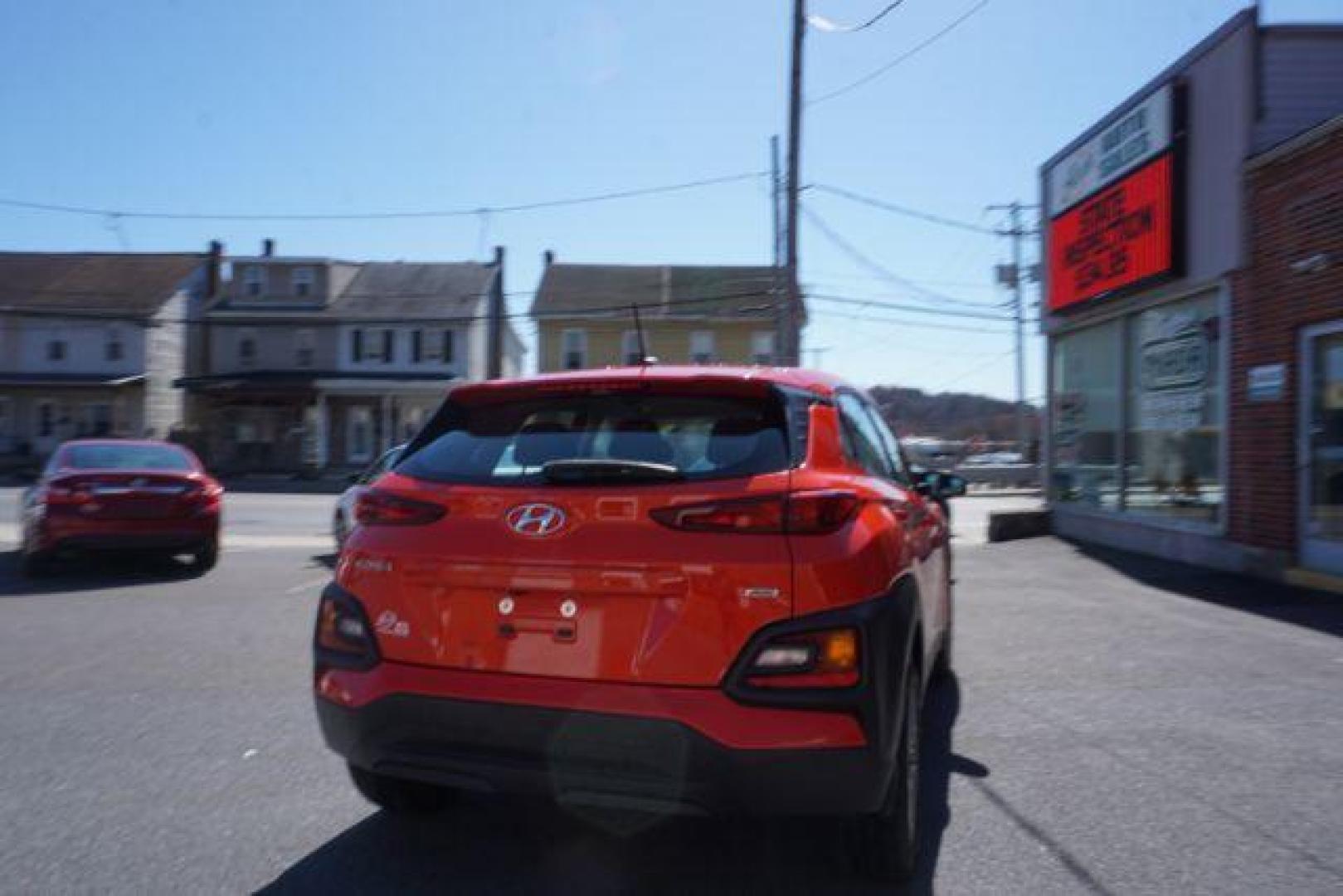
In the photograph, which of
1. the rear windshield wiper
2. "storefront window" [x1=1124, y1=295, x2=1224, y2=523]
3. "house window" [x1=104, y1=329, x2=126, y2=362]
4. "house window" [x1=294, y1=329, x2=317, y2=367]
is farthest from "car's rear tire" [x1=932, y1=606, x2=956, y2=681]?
"house window" [x1=104, y1=329, x2=126, y2=362]

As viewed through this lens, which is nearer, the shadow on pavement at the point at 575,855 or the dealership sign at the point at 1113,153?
the shadow on pavement at the point at 575,855

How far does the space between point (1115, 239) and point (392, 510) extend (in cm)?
1283

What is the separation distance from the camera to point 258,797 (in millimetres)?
4090

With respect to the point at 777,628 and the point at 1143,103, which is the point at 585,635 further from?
the point at 1143,103

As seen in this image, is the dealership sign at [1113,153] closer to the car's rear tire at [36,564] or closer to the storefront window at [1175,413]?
the storefront window at [1175,413]

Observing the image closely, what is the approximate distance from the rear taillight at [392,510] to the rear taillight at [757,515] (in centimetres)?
75

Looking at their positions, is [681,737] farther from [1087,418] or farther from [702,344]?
[702,344]

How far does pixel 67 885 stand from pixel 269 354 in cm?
3938

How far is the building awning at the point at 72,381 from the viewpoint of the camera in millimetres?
37938

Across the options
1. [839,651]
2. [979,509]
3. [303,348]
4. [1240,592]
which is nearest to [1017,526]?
[1240,592]

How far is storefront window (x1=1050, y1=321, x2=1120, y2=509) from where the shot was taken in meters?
14.3

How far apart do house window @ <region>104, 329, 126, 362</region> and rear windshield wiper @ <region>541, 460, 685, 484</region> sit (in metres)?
41.7

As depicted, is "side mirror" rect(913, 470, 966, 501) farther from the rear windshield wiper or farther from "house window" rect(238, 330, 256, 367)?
"house window" rect(238, 330, 256, 367)

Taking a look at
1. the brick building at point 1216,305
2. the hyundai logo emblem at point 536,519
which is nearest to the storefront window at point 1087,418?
the brick building at point 1216,305
